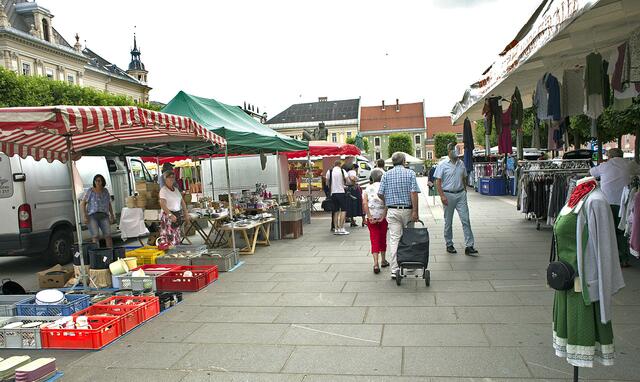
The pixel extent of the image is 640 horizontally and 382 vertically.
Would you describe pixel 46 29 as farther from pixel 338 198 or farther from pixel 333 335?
pixel 333 335

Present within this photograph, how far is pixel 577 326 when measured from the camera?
2961 millimetres

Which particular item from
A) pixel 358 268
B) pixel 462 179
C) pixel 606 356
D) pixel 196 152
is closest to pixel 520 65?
pixel 462 179

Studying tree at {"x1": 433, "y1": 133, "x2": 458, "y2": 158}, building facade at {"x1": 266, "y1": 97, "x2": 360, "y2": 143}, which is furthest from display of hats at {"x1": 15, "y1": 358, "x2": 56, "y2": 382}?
building facade at {"x1": 266, "y1": 97, "x2": 360, "y2": 143}

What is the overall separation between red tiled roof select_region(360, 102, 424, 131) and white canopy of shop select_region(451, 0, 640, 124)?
2974 inches

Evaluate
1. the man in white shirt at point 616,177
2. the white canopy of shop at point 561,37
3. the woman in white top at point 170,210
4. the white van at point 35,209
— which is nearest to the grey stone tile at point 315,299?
the woman in white top at point 170,210

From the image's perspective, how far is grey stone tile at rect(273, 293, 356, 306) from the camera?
18.4 ft

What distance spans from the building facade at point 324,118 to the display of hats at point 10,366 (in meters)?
78.7

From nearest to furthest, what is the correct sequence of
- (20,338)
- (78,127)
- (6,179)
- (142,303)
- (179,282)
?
(20,338) → (78,127) → (142,303) → (179,282) → (6,179)

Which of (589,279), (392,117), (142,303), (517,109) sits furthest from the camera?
(392,117)

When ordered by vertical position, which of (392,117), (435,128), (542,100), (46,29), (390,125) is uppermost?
(46,29)

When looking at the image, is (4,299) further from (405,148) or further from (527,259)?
(405,148)

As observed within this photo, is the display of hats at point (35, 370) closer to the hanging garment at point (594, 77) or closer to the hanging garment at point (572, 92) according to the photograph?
the hanging garment at point (594, 77)

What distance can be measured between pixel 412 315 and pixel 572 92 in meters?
5.28

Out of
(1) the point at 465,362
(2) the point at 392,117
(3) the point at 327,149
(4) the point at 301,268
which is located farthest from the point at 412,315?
(2) the point at 392,117
